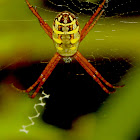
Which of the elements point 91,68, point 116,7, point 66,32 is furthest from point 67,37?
point 116,7

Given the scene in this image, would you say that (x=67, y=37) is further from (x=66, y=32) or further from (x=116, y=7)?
(x=116, y=7)

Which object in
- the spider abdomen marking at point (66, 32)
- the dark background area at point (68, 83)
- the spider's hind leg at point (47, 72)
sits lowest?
the dark background area at point (68, 83)

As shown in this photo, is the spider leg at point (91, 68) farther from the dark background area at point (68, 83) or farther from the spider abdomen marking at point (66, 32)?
the spider abdomen marking at point (66, 32)

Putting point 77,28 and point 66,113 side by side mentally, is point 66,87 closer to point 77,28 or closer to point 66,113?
point 66,113

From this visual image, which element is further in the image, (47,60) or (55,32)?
(47,60)

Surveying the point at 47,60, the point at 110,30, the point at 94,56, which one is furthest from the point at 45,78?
the point at 110,30

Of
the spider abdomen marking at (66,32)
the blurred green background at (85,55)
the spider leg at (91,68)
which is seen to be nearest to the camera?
the spider abdomen marking at (66,32)

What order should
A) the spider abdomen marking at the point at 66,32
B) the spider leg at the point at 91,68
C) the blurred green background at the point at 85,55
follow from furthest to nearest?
the spider leg at the point at 91,68
the blurred green background at the point at 85,55
the spider abdomen marking at the point at 66,32

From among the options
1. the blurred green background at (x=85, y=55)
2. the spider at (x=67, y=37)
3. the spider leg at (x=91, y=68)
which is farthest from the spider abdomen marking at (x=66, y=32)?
the blurred green background at (x=85, y=55)
